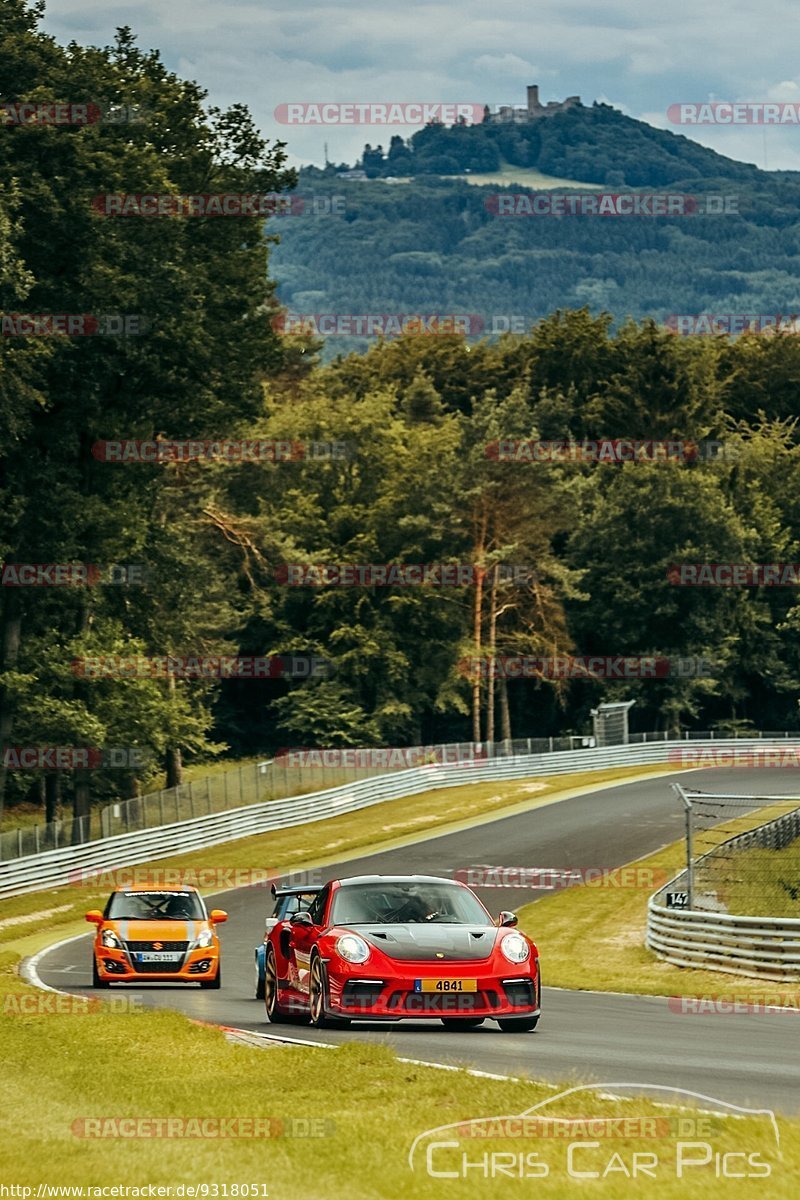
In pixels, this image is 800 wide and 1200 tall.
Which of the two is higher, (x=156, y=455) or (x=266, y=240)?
(x=266, y=240)

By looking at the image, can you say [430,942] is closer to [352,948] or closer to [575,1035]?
[352,948]

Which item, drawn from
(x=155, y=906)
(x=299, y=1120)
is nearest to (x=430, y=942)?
(x=299, y=1120)

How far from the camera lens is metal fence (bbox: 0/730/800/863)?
4972 centimetres

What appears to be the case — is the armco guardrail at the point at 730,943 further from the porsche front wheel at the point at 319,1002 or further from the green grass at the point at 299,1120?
the green grass at the point at 299,1120

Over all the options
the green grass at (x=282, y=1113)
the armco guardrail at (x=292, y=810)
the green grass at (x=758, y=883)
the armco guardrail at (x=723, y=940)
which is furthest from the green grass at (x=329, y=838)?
the green grass at (x=282, y=1113)

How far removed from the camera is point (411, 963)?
1603 centimetres

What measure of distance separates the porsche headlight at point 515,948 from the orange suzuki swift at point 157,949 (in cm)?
837

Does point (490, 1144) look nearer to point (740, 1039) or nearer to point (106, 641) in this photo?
point (740, 1039)

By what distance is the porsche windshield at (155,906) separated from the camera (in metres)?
25.1

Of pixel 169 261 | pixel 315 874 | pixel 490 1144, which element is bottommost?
pixel 315 874

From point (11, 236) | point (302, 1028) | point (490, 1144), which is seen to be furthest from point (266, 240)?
point (490, 1144)

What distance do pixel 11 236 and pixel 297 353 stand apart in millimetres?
75855

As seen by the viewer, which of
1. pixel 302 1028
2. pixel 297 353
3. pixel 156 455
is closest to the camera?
pixel 302 1028

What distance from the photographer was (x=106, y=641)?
52.1 meters
